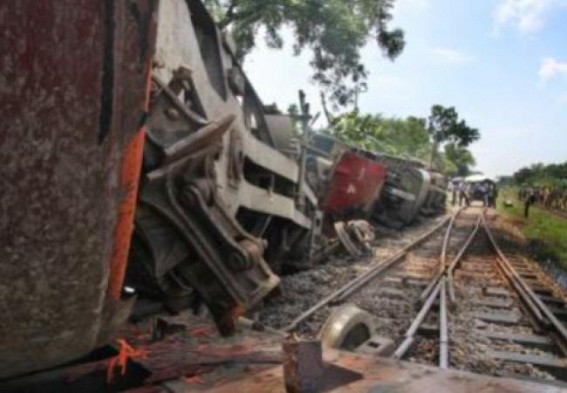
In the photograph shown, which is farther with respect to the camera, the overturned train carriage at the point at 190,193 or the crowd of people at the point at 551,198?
the crowd of people at the point at 551,198

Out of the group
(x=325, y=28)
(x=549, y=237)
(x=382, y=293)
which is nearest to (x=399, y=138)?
(x=325, y=28)

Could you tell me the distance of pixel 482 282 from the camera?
10.4 meters

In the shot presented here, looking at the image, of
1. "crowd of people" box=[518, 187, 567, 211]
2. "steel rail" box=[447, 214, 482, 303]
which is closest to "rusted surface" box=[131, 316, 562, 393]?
"steel rail" box=[447, 214, 482, 303]

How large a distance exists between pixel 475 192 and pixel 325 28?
30311 mm

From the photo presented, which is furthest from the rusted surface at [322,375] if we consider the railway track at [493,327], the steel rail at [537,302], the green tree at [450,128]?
the green tree at [450,128]

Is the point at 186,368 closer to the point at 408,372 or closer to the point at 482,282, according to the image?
the point at 408,372

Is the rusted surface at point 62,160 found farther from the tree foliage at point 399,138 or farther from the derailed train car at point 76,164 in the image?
the tree foliage at point 399,138

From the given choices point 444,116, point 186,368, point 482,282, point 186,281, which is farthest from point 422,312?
point 444,116

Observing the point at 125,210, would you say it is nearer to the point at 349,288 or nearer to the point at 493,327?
the point at 493,327

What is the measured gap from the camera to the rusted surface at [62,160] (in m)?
1.28

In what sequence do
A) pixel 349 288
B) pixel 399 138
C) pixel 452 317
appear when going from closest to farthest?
pixel 452 317, pixel 349 288, pixel 399 138

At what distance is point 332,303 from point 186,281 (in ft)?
16.7

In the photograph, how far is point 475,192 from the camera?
171ft

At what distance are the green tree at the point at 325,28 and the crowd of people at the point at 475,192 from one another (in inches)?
822
